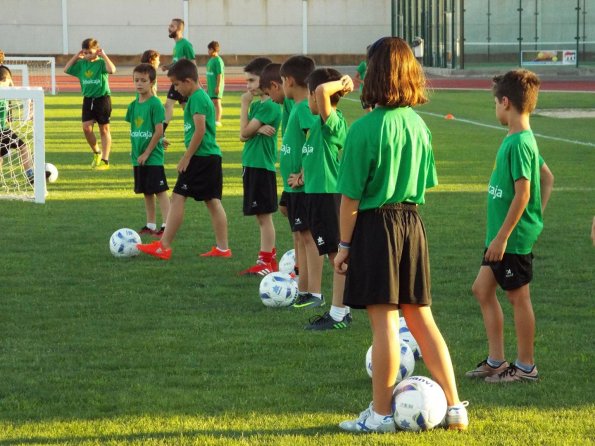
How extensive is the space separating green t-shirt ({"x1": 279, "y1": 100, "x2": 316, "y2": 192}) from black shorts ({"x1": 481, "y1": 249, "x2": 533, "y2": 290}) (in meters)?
2.13

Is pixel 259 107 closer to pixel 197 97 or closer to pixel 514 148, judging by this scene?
pixel 197 97

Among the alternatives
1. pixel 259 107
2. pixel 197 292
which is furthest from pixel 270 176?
pixel 197 292

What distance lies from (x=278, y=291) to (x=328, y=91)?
1821 millimetres

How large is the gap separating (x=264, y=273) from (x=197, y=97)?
62.7 inches

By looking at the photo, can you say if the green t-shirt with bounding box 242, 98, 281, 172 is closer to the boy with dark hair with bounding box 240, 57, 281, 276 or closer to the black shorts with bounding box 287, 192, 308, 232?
the boy with dark hair with bounding box 240, 57, 281, 276

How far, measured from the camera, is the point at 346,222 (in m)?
4.77

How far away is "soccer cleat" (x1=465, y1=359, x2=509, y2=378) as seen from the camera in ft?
18.6

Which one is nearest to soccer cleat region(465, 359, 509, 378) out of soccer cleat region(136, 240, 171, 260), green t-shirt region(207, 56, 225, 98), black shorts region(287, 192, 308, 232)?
black shorts region(287, 192, 308, 232)

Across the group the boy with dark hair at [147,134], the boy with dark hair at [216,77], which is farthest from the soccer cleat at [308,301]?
the boy with dark hair at [216,77]

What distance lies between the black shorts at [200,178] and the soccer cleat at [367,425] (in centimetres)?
456

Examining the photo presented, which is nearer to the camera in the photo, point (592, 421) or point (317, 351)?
point (592, 421)

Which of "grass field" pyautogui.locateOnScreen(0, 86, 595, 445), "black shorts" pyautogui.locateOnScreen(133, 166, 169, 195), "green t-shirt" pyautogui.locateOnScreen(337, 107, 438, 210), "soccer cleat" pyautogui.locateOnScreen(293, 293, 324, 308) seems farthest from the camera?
"black shorts" pyautogui.locateOnScreen(133, 166, 169, 195)

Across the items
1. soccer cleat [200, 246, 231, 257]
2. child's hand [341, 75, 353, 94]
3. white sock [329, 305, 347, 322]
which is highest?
child's hand [341, 75, 353, 94]

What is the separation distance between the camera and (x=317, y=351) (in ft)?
20.6
